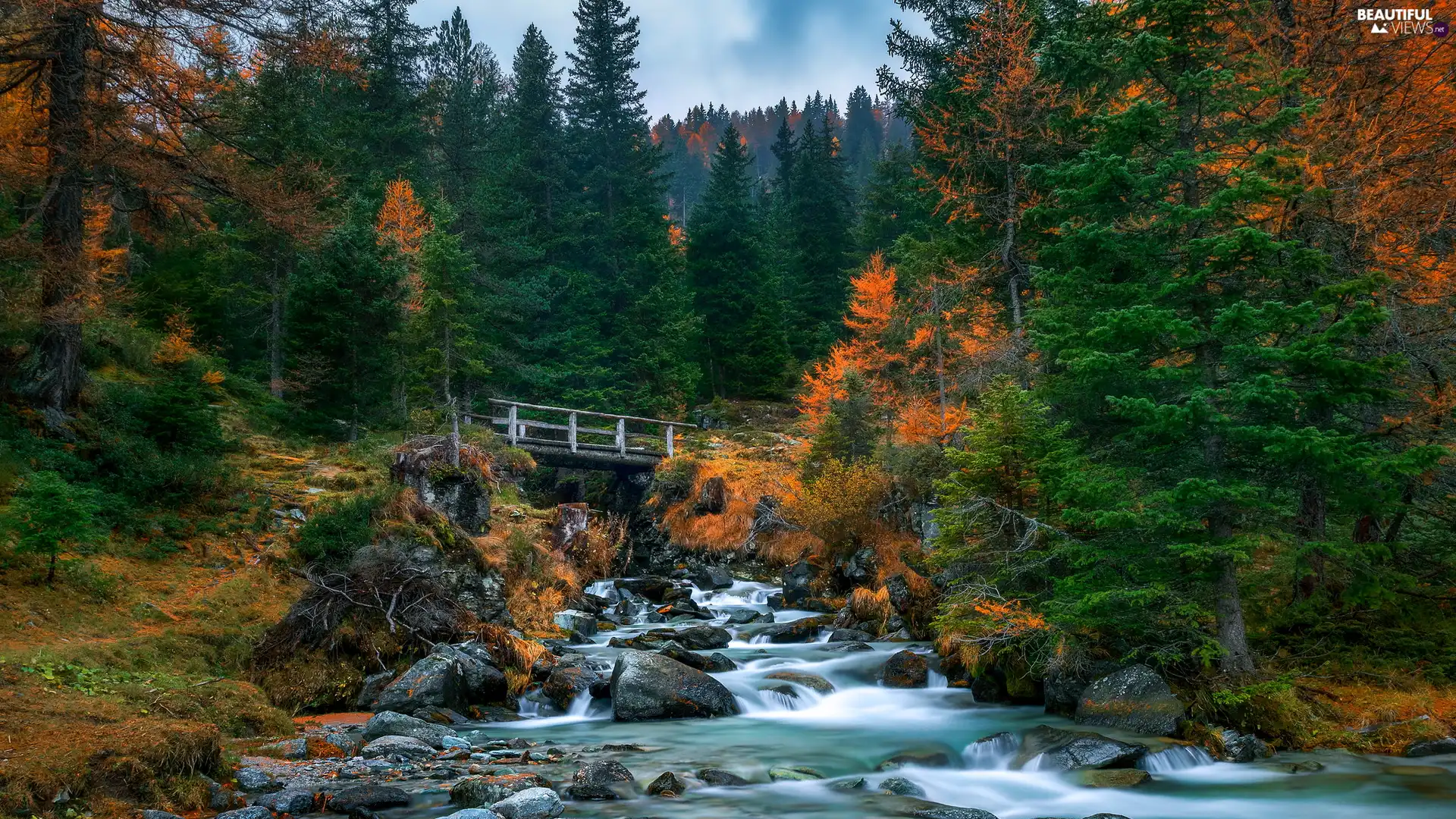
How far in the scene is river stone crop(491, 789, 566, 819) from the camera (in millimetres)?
6664

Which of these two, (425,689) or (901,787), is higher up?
(425,689)

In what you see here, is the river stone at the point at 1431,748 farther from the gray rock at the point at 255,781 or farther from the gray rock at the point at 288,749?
the gray rock at the point at 288,749

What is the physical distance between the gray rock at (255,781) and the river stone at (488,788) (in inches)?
57.1

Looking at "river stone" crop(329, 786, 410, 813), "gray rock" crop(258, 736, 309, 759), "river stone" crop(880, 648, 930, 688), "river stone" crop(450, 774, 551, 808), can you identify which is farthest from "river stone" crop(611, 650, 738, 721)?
"river stone" crop(329, 786, 410, 813)

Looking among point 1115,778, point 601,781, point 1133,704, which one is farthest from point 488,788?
point 1133,704

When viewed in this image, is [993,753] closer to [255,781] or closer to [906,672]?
[906,672]

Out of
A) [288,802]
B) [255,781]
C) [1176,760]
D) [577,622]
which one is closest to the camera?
[288,802]

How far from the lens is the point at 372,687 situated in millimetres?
10289

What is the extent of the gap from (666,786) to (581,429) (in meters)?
17.8

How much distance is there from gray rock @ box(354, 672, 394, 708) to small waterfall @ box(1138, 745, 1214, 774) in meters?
8.91

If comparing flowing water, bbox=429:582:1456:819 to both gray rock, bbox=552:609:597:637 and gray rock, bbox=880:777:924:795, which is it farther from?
gray rock, bbox=552:609:597:637

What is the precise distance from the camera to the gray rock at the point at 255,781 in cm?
662

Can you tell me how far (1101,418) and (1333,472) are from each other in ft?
8.67

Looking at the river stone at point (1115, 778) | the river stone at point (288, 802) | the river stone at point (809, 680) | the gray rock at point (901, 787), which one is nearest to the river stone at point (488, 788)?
the river stone at point (288, 802)
